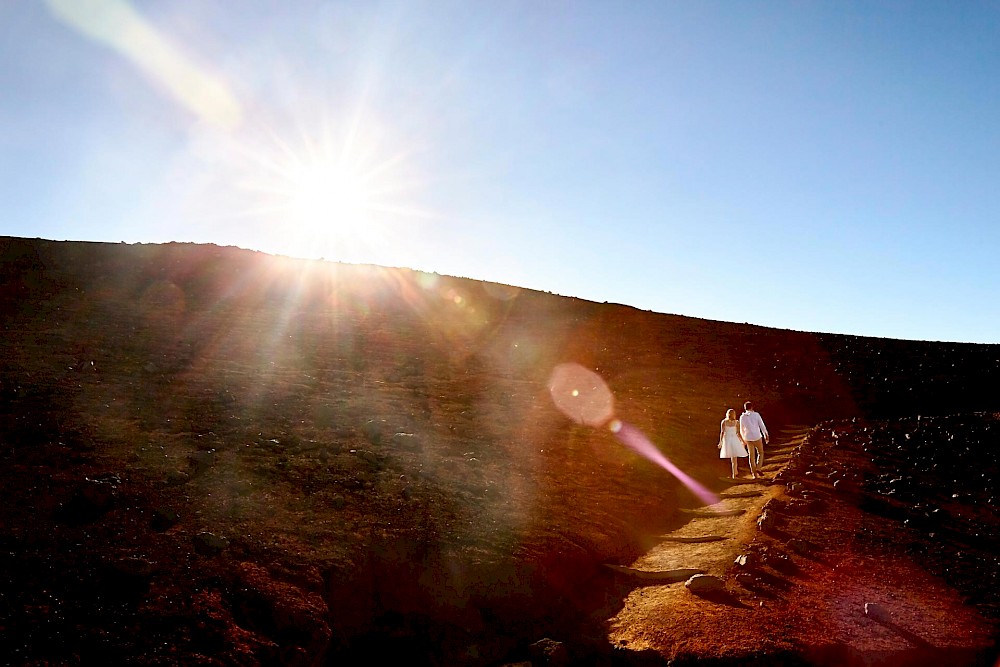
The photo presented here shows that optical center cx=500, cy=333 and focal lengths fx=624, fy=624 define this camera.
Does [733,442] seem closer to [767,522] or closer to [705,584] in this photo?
[767,522]

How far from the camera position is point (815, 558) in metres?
7.82

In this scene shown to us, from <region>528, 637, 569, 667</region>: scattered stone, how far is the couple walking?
25.2 ft

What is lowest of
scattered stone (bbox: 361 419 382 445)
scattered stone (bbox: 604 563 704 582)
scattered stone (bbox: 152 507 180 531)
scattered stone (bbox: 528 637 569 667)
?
scattered stone (bbox: 528 637 569 667)

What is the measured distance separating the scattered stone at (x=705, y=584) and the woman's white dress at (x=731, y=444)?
19.6 ft

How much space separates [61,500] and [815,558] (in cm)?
893

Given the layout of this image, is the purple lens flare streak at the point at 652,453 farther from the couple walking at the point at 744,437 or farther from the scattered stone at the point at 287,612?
the scattered stone at the point at 287,612

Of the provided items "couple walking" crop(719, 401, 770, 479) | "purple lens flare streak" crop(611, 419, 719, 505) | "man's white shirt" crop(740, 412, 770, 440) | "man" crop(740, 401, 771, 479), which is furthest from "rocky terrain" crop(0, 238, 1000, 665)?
"man's white shirt" crop(740, 412, 770, 440)

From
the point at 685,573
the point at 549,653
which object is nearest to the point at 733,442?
the point at 685,573

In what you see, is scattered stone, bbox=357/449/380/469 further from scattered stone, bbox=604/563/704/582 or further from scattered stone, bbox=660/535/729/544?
scattered stone, bbox=660/535/729/544

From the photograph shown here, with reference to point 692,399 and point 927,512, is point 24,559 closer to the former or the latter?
point 927,512

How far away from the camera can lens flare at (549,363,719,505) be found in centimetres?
1268

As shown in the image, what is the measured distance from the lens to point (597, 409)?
670 inches

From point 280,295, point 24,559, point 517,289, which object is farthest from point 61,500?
point 517,289

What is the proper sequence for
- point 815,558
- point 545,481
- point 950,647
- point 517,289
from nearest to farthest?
point 950,647, point 815,558, point 545,481, point 517,289
